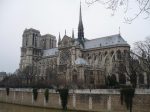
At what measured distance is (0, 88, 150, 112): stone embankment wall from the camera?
28311 mm

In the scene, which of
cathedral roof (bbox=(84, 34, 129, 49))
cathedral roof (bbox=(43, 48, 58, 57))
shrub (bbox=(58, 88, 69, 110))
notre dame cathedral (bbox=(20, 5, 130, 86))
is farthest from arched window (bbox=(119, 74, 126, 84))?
cathedral roof (bbox=(43, 48, 58, 57))

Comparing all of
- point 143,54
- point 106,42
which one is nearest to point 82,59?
point 106,42

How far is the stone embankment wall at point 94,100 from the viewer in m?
28.3

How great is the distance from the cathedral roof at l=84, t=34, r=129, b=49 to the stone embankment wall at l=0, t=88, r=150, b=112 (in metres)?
28.3

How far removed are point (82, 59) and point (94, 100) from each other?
2753cm

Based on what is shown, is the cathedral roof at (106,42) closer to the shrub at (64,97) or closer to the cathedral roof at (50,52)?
the cathedral roof at (50,52)

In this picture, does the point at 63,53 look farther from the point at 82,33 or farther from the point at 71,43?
the point at 82,33

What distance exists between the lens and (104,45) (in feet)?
226

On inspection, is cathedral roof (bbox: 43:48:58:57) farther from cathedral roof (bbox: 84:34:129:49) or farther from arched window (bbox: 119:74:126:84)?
arched window (bbox: 119:74:126:84)

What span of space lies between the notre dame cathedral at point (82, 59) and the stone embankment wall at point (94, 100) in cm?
917

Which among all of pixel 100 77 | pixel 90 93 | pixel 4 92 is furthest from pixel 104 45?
pixel 90 93

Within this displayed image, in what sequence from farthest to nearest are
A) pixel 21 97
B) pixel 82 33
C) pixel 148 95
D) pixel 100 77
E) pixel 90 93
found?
pixel 82 33
pixel 100 77
pixel 21 97
pixel 90 93
pixel 148 95

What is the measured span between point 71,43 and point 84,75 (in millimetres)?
15120

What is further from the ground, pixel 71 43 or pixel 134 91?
pixel 71 43
